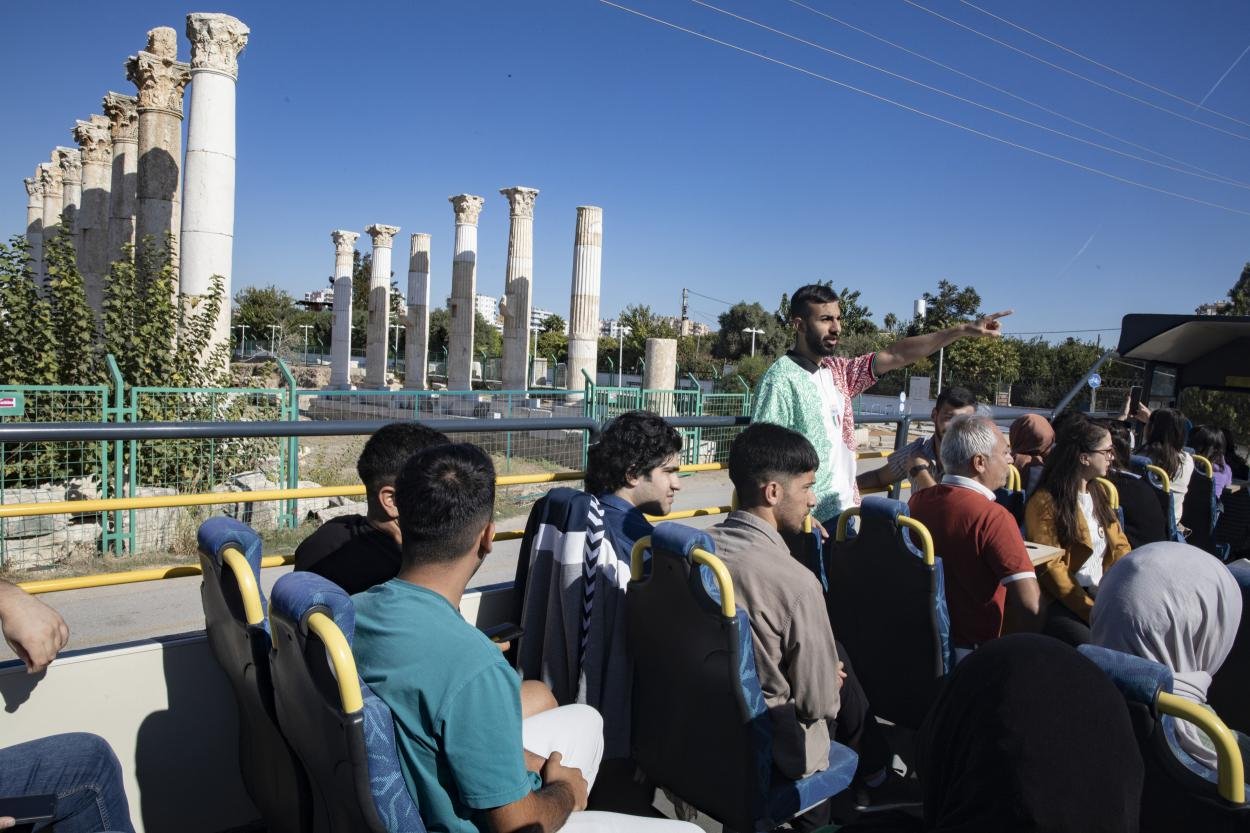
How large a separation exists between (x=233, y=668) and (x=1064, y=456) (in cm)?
404

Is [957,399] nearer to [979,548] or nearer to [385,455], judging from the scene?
[979,548]

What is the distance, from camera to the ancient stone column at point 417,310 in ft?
104

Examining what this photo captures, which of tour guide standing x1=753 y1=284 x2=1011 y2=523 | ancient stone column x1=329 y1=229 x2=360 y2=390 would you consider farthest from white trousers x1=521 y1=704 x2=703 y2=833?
ancient stone column x1=329 y1=229 x2=360 y2=390

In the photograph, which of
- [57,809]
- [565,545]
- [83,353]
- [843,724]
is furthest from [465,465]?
[83,353]

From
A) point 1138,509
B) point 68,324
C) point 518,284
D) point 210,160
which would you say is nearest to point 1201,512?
point 1138,509

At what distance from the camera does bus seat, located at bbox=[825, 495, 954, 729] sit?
3.26 metres

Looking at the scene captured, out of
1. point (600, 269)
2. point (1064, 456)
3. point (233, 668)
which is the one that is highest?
point (600, 269)

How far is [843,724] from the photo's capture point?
3068 mm

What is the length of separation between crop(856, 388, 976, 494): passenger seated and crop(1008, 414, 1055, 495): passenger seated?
2.30 feet

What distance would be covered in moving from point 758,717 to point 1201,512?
20.1 feet

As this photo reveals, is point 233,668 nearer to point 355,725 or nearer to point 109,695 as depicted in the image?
point 109,695

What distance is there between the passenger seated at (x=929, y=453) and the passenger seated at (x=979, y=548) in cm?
117

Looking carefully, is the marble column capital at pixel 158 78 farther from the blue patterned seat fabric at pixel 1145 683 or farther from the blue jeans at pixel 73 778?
the blue patterned seat fabric at pixel 1145 683

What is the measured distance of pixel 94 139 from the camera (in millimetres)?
21672
